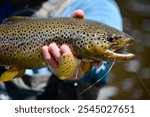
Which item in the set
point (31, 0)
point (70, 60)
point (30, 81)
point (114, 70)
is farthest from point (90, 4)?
point (114, 70)

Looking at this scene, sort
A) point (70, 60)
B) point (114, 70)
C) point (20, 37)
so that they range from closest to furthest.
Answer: point (70, 60), point (20, 37), point (114, 70)

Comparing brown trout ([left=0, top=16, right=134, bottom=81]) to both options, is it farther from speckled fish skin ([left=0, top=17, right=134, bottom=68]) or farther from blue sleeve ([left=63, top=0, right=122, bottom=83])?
blue sleeve ([left=63, top=0, right=122, bottom=83])

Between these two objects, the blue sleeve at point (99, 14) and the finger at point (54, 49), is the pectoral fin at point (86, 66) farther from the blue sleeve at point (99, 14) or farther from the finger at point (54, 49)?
the blue sleeve at point (99, 14)

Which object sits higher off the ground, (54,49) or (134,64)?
(54,49)

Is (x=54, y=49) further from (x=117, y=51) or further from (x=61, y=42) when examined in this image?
(x=117, y=51)

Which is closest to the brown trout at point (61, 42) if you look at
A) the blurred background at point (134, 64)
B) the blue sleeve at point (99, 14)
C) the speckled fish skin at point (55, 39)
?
the speckled fish skin at point (55, 39)

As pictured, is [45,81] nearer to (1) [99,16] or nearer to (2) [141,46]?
(1) [99,16]

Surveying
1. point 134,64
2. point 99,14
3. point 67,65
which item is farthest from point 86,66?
point 134,64
